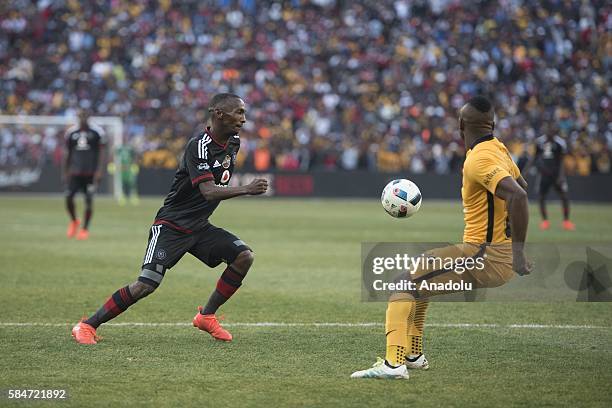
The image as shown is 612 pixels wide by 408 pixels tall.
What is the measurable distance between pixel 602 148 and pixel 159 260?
26804 millimetres

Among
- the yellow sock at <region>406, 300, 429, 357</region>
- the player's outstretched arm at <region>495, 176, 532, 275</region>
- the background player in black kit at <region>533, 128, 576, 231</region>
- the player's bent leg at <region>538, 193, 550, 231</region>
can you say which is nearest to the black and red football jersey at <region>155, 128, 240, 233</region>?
the yellow sock at <region>406, 300, 429, 357</region>

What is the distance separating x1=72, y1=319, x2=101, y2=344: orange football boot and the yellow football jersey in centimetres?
328

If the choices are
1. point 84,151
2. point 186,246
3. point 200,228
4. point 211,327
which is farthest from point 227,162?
point 84,151

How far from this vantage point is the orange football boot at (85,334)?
786 centimetres

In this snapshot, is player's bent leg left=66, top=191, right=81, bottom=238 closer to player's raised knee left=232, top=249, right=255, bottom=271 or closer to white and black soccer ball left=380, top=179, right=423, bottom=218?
player's raised knee left=232, top=249, right=255, bottom=271

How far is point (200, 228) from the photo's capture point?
26.8ft

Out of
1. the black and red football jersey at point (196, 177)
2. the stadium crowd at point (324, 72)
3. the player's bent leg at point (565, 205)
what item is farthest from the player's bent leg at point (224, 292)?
the stadium crowd at point (324, 72)

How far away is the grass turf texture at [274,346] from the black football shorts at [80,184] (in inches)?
98.3

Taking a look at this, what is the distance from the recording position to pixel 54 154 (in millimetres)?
35812

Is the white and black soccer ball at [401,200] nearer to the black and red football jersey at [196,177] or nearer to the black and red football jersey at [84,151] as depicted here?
the black and red football jersey at [196,177]

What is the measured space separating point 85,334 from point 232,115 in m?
2.21

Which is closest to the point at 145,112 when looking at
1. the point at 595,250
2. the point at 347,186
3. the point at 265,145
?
the point at 265,145

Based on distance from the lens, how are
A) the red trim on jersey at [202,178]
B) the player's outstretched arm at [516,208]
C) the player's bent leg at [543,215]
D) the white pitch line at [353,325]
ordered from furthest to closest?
the player's bent leg at [543,215], the white pitch line at [353,325], the red trim on jersey at [202,178], the player's outstretched arm at [516,208]

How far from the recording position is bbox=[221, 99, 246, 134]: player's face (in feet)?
25.7
